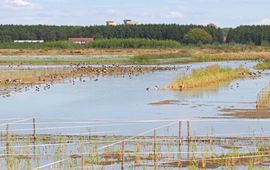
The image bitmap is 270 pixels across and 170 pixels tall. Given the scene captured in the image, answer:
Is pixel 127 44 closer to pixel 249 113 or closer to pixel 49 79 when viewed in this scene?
pixel 49 79

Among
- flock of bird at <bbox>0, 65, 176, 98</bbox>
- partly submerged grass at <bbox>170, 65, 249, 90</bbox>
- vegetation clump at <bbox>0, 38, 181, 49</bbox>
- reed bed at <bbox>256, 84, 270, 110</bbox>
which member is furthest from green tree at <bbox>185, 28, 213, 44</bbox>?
reed bed at <bbox>256, 84, 270, 110</bbox>

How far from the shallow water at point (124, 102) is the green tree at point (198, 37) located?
248ft

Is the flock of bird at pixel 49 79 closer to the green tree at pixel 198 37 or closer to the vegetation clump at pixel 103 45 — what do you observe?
the vegetation clump at pixel 103 45

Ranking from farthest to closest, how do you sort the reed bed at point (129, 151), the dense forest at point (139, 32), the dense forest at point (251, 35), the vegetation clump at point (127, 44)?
1. the dense forest at point (139, 32)
2. the dense forest at point (251, 35)
3. the vegetation clump at point (127, 44)
4. the reed bed at point (129, 151)

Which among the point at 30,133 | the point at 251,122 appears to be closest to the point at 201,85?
the point at 251,122

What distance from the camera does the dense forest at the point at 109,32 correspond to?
12075cm

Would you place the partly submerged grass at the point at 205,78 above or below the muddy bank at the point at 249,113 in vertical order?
Answer: above

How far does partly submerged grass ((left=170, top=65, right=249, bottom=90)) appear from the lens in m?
32.0

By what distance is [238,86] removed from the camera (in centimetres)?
3406

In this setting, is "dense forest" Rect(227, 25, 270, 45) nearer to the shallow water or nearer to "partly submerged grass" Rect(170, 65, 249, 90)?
"partly submerged grass" Rect(170, 65, 249, 90)

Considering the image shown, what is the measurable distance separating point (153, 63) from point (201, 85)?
2966 cm

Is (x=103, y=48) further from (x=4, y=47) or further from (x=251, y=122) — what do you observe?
(x=251, y=122)

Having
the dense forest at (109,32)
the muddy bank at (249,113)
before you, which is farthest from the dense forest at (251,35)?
the muddy bank at (249,113)

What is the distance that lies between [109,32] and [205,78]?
8944cm
